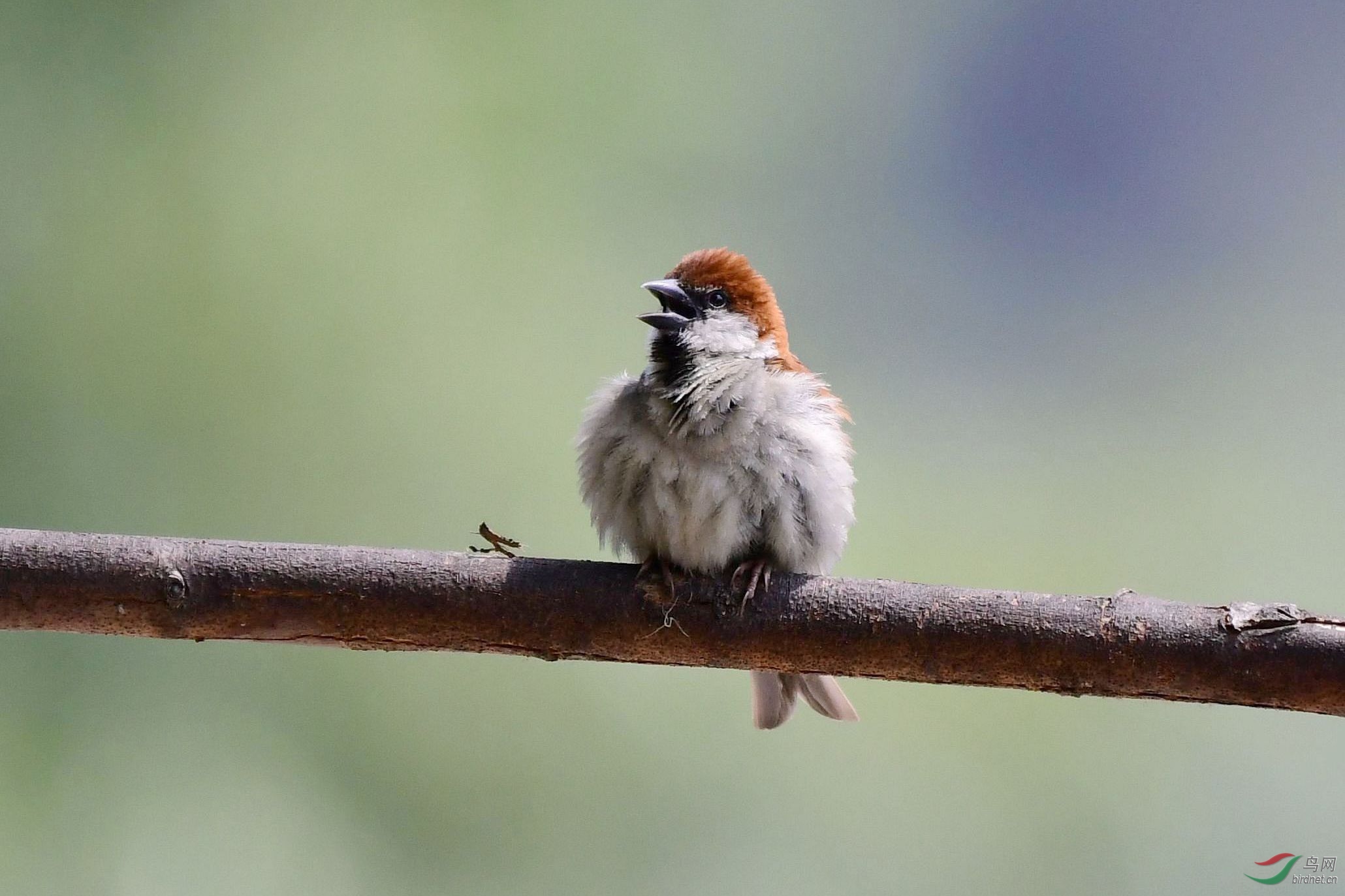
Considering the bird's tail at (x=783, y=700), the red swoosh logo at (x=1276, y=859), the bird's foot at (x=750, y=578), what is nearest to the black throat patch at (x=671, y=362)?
the bird's foot at (x=750, y=578)

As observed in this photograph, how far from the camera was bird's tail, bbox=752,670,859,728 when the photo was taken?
179cm

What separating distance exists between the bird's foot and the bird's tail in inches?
10.6

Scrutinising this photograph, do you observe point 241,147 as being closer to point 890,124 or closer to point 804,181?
point 804,181

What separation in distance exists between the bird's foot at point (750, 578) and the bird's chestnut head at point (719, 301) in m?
0.42

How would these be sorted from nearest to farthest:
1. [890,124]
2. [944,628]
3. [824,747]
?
[944,628] → [824,747] → [890,124]

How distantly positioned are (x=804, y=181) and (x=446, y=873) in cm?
→ 185

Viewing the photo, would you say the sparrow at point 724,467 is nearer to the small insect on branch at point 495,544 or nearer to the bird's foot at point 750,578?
the bird's foot at point 750,578

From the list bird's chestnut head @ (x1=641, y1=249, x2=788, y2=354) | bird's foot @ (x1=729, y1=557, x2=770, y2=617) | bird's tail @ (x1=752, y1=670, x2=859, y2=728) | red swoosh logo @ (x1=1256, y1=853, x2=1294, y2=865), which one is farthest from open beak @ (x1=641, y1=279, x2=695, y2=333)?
red swoosh logo @ (x1=1256, y1=853, x2=1294, y2=865)

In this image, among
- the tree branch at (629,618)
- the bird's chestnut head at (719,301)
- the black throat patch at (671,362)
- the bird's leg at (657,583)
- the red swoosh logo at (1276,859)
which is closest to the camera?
the tree branch at (629,618)

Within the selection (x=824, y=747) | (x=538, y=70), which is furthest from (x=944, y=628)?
(x=538, y=70)

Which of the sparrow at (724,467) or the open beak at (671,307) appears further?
the open beak at (671,307)

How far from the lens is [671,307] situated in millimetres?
1899

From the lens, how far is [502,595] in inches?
57.1

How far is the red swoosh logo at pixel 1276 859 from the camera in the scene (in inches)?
89.4
